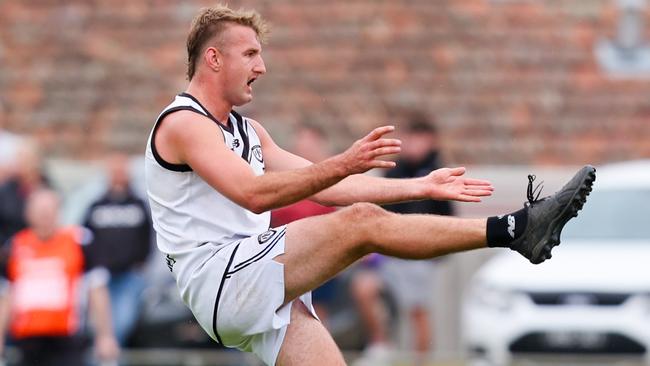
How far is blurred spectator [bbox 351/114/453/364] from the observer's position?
12.8 metres

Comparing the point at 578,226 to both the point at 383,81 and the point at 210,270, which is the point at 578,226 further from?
the point at 210,270

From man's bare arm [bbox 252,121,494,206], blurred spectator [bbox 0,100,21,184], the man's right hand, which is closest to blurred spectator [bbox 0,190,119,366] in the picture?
blurred spectator [bbox 0,100,21,184]

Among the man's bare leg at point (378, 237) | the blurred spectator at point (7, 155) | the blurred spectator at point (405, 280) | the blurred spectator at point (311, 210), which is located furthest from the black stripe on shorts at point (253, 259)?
the blurred spectator at point (7, 155)

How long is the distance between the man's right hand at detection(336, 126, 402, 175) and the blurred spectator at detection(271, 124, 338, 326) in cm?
552

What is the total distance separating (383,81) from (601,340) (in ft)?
16.4

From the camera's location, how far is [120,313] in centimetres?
1295

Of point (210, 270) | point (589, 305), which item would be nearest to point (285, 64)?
point (589, 305)

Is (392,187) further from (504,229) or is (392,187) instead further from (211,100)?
(211,100)

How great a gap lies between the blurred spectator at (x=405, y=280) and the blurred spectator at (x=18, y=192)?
2.92m

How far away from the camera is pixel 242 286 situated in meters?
6.93

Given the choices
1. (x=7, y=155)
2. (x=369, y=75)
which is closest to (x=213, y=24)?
(x=7, y=155)

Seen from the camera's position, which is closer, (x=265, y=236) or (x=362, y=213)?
(x=362, y=213)

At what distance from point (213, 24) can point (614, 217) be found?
21.1 ft

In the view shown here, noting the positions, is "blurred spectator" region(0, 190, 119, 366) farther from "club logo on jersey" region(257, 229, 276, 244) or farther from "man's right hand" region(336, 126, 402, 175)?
"man's right hand" region(336, 126, 402, 175)
